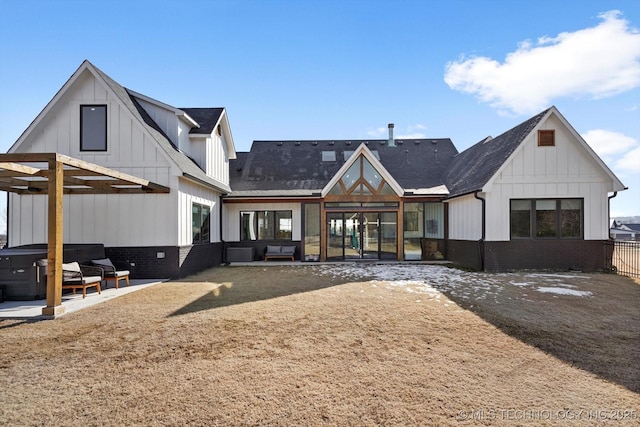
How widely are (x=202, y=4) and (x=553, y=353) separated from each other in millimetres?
12159

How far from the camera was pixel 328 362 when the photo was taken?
13.9 ft

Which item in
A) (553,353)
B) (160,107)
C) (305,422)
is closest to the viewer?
(305,422)

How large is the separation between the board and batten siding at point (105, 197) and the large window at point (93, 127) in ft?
0.48

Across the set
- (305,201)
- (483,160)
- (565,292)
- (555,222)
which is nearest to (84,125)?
(305,201)

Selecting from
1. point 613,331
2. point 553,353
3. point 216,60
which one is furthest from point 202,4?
point 613,331

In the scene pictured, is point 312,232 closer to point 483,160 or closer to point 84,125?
point 483,160

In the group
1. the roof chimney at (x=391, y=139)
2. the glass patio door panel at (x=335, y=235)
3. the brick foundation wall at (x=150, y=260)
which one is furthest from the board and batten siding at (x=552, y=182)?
the brick foundation wall at (x=150, y=260)

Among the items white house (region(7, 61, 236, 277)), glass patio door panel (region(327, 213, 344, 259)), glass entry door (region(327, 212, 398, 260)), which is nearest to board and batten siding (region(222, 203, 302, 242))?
glass patio door panel (region(327, 213, 344, 259))

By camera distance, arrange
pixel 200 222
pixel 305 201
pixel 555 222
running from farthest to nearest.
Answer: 1. pixel 305 201
2. pixel 200 222
3. pixel 555 222

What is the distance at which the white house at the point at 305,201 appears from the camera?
10.8 metres

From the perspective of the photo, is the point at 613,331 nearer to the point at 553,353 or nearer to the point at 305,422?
the point at 553,353

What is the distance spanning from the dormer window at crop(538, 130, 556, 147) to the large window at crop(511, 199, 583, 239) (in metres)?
2.20

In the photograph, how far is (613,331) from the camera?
5555 millimetres

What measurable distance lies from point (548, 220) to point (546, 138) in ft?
10.6
